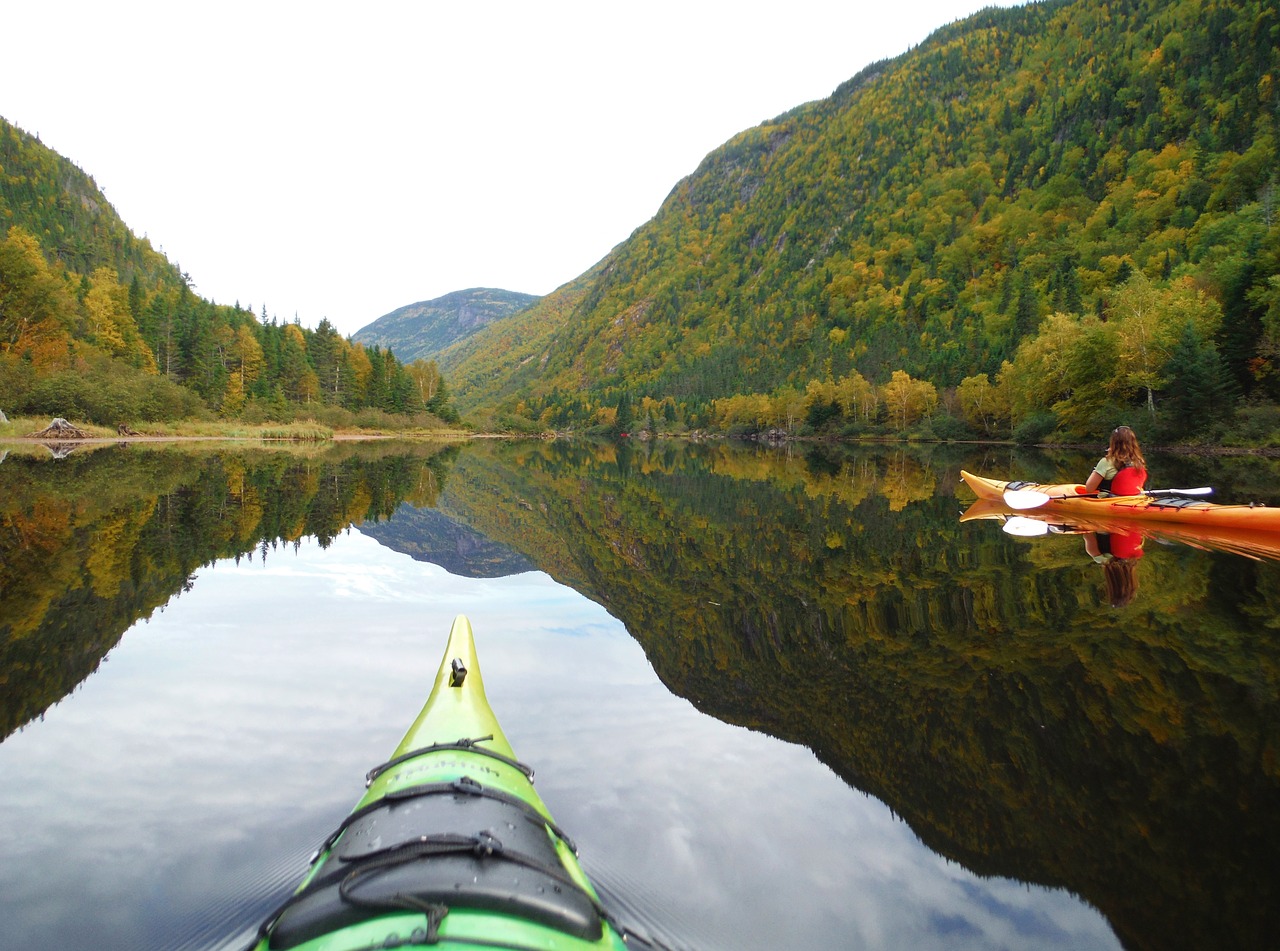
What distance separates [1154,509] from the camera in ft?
40.7

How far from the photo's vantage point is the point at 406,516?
48.2 feet

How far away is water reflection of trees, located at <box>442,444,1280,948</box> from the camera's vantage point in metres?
3.16

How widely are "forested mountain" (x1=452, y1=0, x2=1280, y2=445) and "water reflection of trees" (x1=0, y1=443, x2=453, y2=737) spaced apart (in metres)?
38.3

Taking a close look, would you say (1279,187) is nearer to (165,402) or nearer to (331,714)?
(331,714)

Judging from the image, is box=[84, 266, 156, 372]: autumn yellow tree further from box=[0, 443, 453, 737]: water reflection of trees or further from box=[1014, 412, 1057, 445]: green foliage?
box=[1014, 412, 1057, 445]: green foliage

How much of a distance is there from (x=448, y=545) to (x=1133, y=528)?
13.2 meters

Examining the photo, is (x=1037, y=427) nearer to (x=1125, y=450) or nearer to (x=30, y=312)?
(x=1125, y=450)

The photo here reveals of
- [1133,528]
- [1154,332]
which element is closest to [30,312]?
[1133,528]

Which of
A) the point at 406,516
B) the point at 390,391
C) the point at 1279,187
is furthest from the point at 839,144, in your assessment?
the point at 406,516

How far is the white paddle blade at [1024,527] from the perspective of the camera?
12172 mm

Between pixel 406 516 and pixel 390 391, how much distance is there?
66252 mm

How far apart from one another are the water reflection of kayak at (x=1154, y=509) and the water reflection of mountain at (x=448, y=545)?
11.4 meters

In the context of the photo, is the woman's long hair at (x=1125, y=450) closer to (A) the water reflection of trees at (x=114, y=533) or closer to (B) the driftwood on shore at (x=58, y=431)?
(A) the water reflection of trees at (x=114, y=533)

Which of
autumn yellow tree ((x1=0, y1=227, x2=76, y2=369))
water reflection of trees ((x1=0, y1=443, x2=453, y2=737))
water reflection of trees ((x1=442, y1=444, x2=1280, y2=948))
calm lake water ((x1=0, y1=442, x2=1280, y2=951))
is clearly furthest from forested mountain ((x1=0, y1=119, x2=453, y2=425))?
water reflection of trees ((x1=442, y1=444, x2=1280, y2=948))
